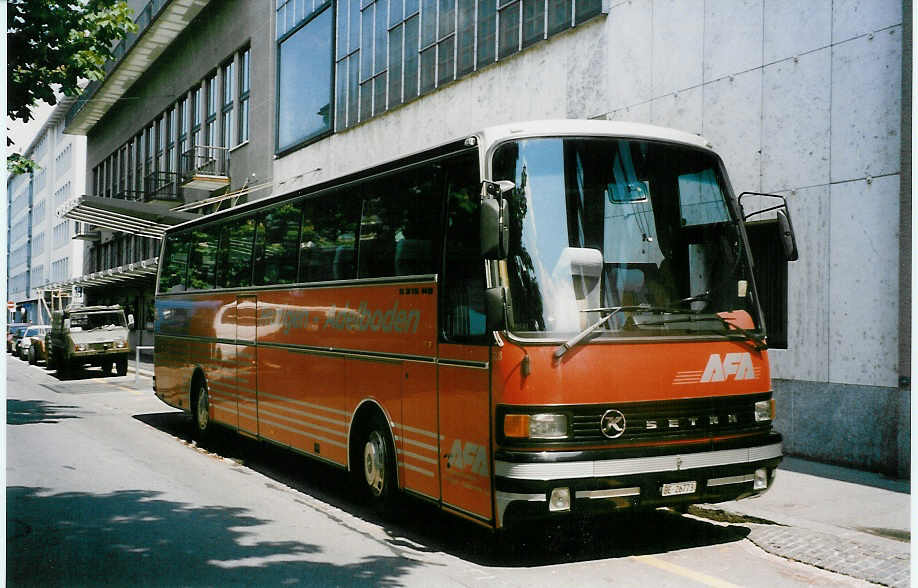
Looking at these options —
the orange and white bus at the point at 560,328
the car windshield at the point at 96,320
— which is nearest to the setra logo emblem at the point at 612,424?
the orange and white bus at the point at 560,328

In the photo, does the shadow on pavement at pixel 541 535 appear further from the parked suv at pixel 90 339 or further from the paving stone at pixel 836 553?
the parked suv at pixel 90 339

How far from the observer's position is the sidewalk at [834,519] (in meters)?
6.63

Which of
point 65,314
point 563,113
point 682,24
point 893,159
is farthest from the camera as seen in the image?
point 65,314

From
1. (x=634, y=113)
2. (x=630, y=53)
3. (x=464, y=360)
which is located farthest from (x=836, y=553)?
(x=630, y=53)

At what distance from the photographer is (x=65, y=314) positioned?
28.3 m

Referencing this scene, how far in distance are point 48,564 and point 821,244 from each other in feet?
28.2

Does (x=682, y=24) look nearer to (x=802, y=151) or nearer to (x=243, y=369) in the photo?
(x=802, y=151)

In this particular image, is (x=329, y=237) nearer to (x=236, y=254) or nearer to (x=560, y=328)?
(x=236, y=254)

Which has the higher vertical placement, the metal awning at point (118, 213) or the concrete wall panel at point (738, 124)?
the metal awning at point (118, 213)

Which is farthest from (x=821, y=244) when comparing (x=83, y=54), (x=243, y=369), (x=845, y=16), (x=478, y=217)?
(x=83, y=54)

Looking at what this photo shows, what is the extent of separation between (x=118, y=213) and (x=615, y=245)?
2671 centimetres

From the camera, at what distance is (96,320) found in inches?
1115

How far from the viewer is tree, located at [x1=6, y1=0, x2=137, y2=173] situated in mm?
13078

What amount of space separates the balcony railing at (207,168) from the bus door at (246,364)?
21.4 meters
